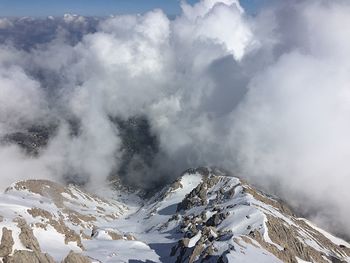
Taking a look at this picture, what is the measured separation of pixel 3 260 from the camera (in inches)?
7657

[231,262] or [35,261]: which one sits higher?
[231,262]

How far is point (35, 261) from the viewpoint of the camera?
196250 millimetres

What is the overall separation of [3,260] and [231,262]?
298 feet

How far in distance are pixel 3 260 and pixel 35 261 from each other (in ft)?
40.4

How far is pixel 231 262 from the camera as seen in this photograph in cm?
19912

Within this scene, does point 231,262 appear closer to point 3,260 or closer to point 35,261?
point 35,261

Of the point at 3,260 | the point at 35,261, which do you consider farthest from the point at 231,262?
the point at 3,260

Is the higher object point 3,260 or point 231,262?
point 231,262

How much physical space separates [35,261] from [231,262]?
258 ft
